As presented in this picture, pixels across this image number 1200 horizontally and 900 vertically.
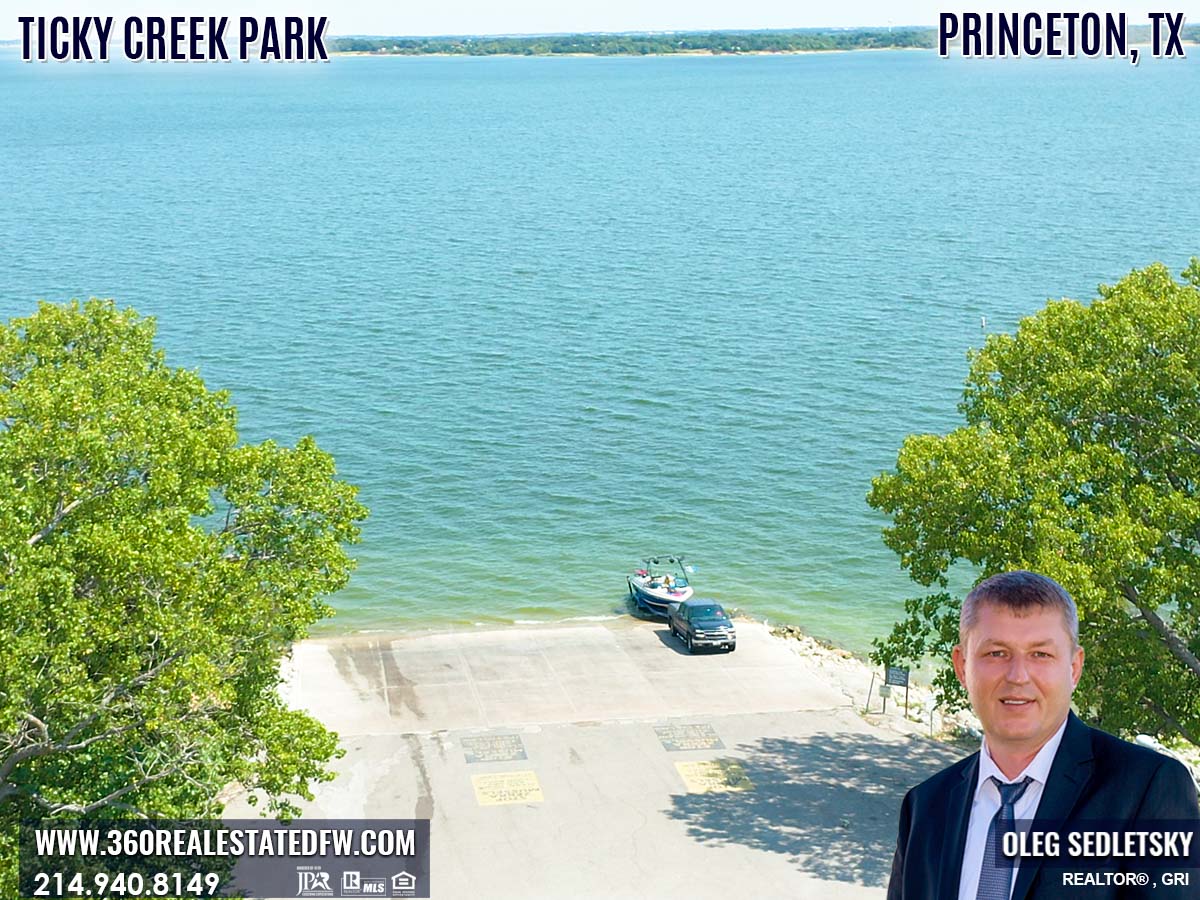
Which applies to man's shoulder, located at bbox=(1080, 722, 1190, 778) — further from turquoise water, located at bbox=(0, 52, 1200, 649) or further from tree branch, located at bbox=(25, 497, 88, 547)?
turquoise water, located at bbox=(0, 52, 1200, 649)

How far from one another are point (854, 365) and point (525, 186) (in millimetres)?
70351

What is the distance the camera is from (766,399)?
68625mm

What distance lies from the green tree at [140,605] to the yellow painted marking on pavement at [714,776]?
1162 cm

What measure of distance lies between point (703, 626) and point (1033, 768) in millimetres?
37982

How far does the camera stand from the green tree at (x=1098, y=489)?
2606 cm

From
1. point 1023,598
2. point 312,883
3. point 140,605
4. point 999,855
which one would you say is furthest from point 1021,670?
point 312,883

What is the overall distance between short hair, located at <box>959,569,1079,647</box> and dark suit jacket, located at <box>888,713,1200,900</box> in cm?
37

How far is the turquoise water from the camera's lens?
Result: 176ft

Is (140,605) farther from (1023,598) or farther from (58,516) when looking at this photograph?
(1023,598)

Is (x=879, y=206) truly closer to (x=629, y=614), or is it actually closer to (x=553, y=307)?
(x=553, y=307)

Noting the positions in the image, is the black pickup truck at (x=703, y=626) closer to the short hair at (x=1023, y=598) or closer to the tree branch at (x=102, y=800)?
the tree branch at (x=102, y=800)

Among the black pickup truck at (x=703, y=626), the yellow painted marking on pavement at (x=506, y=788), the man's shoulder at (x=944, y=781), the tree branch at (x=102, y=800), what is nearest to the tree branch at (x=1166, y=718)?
the yellow painted marking on pavement at (x=506, y=788)

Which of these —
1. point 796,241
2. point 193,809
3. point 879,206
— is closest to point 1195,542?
point 193,809

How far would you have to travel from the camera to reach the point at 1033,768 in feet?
14.9
